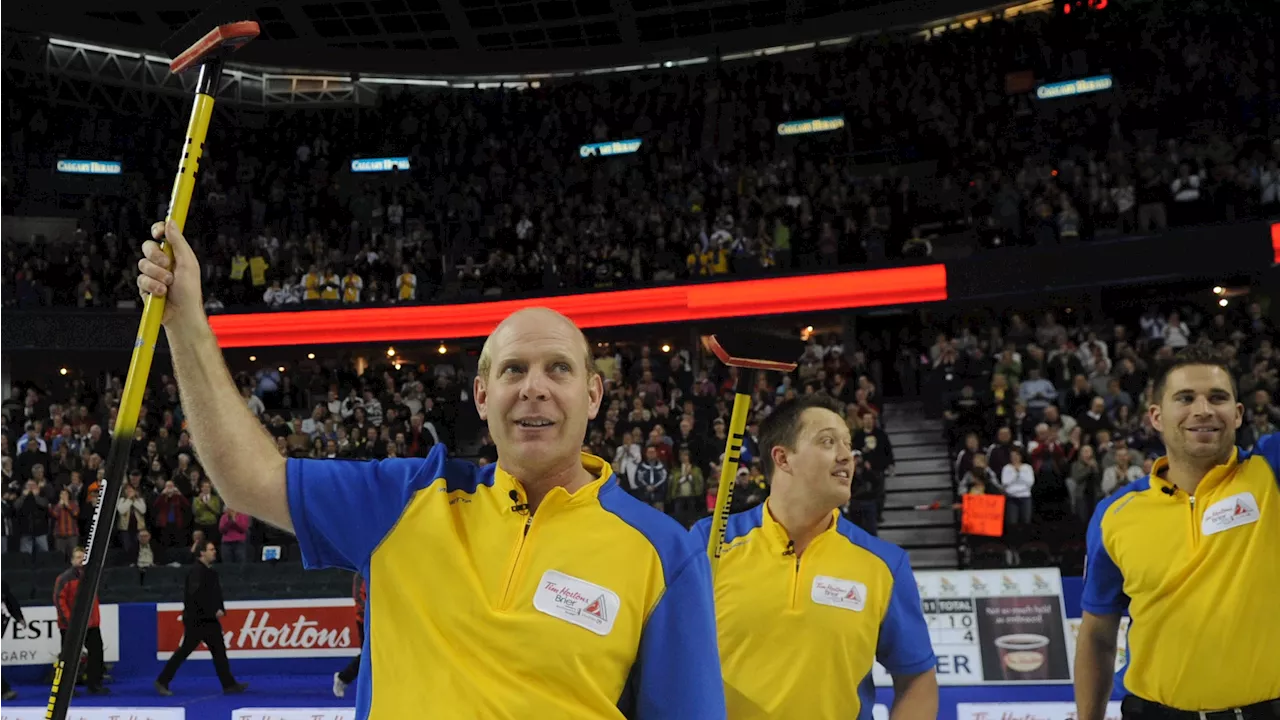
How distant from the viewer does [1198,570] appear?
13.2 feet

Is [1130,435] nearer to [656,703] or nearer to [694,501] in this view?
[694,501]

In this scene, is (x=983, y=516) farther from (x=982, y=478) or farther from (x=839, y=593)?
(x=839, y=593)

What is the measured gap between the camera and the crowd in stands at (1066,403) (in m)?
13.8

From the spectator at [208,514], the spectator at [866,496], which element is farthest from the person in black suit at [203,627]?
the spectator at [866,496]

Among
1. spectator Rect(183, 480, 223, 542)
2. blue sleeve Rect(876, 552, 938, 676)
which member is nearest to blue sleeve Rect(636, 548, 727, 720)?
blue sleeve Rect(876, 552, 938, 676)

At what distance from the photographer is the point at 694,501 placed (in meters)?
15.1

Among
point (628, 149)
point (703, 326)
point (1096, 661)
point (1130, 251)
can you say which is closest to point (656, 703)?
point (1096, 661)

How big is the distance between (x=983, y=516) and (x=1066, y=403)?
333 centimetres

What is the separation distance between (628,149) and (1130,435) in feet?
54.6

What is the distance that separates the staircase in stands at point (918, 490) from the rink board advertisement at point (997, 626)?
4542mm

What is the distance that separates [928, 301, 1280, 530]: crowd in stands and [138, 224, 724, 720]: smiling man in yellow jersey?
10.3 metres

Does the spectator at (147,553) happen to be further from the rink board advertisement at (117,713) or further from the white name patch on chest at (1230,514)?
the white name patch on chest at (1230,514)

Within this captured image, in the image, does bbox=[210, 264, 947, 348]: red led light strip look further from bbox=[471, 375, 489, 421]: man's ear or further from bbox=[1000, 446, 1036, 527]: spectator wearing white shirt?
bbox=[471, 375, 489, 421]: man's ear

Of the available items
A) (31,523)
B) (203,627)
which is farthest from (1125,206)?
(31,523)
